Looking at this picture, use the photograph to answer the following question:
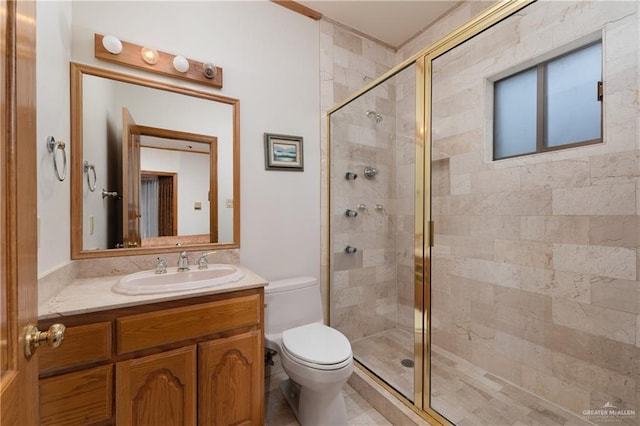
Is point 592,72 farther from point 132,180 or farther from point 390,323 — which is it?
point 132,180

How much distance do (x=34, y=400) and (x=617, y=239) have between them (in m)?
2.27

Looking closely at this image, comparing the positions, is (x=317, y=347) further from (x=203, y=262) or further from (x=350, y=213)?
(x=350, y=213)

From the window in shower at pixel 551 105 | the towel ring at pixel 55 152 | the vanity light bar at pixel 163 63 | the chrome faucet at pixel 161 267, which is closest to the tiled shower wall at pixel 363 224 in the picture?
the window in shower at pixel 551 105

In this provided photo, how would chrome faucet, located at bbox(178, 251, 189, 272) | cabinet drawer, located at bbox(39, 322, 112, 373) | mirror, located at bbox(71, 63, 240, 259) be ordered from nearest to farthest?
cabinet drawer, located at bbox(39, 322, 112, 373) → mirror, located at bbox(71, 63, 240, 259) → chrome faucet, located at bbox(178, 251, 189, 272)

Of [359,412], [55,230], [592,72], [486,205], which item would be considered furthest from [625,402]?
[55,230]

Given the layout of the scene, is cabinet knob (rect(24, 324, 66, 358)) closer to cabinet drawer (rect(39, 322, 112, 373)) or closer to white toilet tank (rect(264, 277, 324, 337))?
cabinet drawer (rect(39, 322, 112, 373))

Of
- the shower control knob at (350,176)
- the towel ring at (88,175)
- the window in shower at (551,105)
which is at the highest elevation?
the window in shower at (551,105)

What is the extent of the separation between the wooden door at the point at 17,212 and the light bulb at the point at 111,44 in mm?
1072

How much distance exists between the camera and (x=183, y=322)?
1.21 meters

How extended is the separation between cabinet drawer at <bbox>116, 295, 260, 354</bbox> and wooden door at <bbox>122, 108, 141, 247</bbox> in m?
0.64

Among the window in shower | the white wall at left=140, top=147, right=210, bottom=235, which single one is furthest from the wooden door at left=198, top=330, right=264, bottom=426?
the window in shower

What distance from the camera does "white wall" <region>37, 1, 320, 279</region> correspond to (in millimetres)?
1463

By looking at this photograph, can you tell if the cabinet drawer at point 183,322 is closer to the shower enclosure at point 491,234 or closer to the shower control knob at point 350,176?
the shower enclosure at point 491,234

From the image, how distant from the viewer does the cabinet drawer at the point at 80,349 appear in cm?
98
